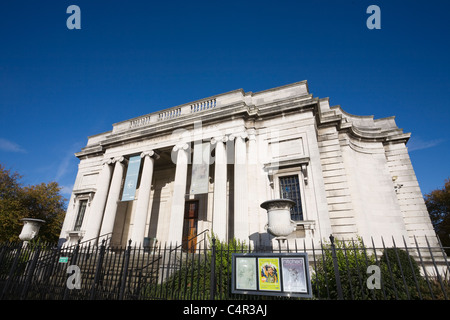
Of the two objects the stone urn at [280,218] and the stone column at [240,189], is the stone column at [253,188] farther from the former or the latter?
the stone urn at [280,218]

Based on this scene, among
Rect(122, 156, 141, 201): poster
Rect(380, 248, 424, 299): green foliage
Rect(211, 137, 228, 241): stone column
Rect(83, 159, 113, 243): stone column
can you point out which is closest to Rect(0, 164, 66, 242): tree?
Rect(83, 159, 113, 243): stone column

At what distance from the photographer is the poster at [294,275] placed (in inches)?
197

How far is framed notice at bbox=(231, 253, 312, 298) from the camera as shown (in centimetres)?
502

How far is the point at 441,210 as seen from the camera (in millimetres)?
28094

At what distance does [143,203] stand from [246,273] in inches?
406

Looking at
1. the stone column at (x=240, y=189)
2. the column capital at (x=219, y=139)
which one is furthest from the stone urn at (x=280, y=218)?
the column capital at (x=219, y=139)

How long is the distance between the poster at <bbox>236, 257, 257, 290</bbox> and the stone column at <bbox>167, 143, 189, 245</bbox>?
638 cm

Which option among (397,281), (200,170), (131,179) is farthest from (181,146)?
(397,281)

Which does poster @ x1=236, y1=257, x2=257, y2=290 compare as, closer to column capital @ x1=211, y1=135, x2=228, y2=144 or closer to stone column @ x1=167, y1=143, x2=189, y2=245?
stone column @ x1=167, y1=143, x2=189, y2=245

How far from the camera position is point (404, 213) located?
14.1 m

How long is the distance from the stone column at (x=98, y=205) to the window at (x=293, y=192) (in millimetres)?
11667

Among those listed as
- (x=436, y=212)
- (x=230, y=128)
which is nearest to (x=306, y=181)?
(x=230, y=128)
